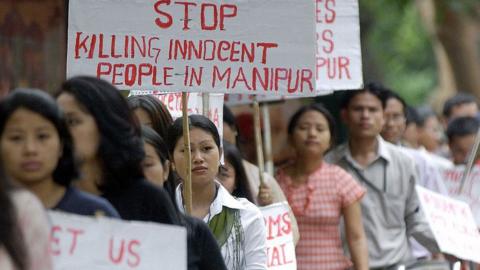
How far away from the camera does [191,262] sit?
7.09m

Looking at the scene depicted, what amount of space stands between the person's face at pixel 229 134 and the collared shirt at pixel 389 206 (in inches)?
51.1

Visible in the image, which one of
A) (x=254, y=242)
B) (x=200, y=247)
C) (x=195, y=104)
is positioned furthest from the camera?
(x=195, y=104)

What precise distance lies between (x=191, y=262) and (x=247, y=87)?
6.39 feet

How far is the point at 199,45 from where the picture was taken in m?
8.77

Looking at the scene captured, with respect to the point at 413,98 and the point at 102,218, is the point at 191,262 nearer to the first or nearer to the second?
the point at 102,218

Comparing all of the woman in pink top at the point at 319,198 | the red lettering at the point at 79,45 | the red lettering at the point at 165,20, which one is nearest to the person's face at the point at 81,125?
the red lettering at the point at 79,45

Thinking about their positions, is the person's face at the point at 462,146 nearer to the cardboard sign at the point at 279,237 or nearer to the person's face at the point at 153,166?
the cardboard sign at the point at 279,237

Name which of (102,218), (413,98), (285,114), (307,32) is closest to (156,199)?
(102,218)

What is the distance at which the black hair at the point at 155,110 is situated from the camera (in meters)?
8.80

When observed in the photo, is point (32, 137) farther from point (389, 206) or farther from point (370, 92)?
point (370, 92)

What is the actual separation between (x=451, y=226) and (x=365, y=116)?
107 cm

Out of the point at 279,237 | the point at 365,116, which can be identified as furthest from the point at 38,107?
the point at 365,116

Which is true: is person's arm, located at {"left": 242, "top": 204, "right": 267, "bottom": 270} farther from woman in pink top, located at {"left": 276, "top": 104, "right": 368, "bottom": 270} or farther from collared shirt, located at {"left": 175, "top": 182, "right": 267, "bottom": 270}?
woman in pink top, located at {"left": 276, "top": 104, "right": 368, "bottom": 270}

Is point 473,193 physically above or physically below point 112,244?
above
